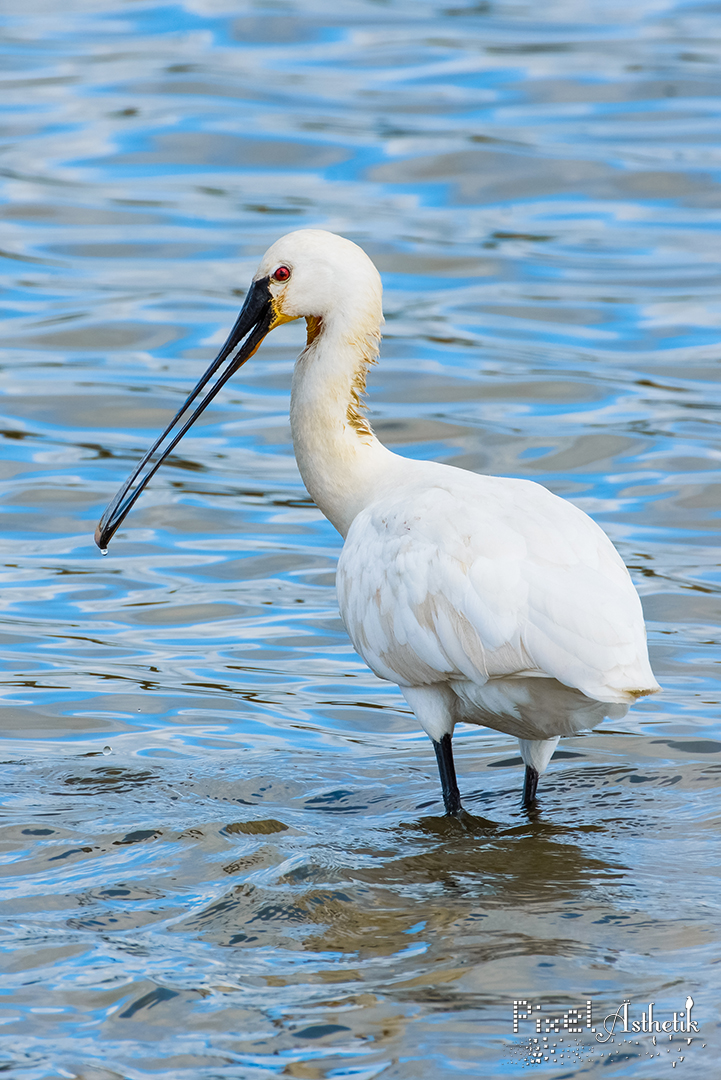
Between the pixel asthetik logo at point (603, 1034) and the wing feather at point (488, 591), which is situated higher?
the wing feather at point (488, 591)

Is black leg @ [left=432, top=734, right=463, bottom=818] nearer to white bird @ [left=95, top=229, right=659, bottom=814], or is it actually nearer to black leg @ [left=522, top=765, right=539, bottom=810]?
white bird @ [left=95, top=229, right=659, bottom=814]

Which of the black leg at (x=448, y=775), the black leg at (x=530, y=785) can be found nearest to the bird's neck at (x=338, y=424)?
the black leg at (x=448, y=775)

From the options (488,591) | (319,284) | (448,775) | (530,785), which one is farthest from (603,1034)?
(319,284)

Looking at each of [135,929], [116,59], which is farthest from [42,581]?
[116,59]

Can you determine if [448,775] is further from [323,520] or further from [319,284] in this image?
[323,520]

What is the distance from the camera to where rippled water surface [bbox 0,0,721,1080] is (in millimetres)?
5523

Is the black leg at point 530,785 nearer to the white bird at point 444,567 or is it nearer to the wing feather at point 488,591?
the white bird at point 444,567

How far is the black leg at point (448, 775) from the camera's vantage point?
23.2 feet

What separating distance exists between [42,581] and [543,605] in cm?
497

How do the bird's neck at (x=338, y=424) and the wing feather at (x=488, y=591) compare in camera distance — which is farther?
the bird's neck at (x=338, y=424)

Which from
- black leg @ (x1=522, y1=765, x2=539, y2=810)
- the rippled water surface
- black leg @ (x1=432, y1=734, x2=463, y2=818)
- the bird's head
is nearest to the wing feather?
black leg @ (x1=432, y1=734, x2=463, y2=818)

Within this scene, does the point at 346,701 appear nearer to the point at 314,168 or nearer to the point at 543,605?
the point at 543,605

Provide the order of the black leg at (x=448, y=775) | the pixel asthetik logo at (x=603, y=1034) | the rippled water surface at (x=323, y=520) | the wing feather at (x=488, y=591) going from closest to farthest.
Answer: the pixel asthetik logo at (x=603, y=1034), the rippled water surface at (x=323, y=520), the wing feather at (x=488, y=591), the black leg at (x=448, y=775)

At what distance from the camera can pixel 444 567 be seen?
668 centimetres
